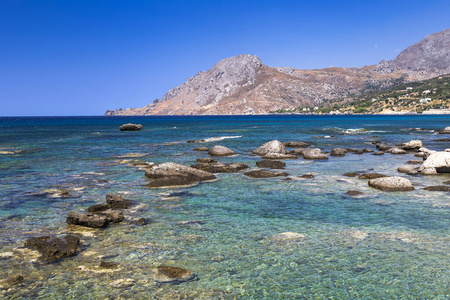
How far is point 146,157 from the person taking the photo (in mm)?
43219

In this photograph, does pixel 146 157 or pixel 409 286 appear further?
pixel 146 157

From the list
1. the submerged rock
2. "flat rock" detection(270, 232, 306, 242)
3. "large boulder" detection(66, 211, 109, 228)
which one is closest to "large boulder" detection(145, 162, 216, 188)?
"large boulder" detection(66, 211, 109, 228)

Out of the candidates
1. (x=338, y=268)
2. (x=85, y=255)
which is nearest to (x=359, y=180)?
(x=338, y=268)

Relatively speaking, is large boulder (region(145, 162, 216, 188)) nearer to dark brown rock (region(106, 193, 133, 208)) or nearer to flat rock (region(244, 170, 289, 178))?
flat rock (region(244, 170, 289, 178))

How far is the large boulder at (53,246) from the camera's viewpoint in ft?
41.6

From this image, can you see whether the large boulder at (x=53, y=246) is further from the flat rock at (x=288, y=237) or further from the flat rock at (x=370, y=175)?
the flat rock at (x=370, y=175)

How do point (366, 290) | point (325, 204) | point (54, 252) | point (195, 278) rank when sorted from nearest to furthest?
point (366, 290) < point (195, 278) < point (54, 252) < point (325, 204)

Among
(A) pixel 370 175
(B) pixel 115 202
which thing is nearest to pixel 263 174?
(A) pixel 370 175

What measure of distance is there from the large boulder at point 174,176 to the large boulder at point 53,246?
11.6 m

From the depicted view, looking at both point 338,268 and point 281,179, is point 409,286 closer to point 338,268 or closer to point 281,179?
point 338,268

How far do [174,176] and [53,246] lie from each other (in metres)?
14.3

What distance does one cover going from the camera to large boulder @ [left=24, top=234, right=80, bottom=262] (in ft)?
41.6

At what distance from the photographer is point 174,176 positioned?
27062 millimetres

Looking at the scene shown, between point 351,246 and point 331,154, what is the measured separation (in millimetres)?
31711
